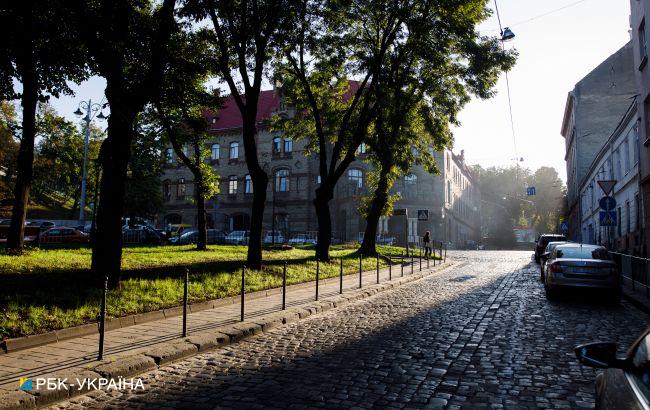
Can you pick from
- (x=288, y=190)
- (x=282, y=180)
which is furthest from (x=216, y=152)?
(x=288, y=190)

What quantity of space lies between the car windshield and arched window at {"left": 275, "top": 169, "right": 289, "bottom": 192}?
3946 centimetres

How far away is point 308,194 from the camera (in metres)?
50.2

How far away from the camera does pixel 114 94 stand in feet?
34.2

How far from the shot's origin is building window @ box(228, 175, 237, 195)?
178 feet

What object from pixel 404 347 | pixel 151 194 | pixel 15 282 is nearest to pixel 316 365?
pixel 404 347

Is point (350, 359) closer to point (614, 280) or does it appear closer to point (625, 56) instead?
point (614, 280)

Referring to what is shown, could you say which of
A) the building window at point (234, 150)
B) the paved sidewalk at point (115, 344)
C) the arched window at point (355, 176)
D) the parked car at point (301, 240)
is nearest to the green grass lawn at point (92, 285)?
the paved sidewalk at point (115, 344)

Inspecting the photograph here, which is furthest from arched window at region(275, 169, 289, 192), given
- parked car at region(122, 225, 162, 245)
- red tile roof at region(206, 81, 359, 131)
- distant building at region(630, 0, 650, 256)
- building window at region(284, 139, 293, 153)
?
distant building at region(630, 0, 650, 256)

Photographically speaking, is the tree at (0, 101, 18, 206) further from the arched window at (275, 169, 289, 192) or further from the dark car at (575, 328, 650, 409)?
the dark car at (575, 328, 650, 409)

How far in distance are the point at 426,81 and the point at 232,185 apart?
116 ft

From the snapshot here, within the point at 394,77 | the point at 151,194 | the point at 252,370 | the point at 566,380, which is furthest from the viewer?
the point at 151,194

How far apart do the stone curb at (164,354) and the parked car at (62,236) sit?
2379cm

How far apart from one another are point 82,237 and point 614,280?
2818 centimetres

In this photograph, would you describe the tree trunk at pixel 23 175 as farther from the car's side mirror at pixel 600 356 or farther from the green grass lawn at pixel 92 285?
the car's side mirror at pixel 600 356
